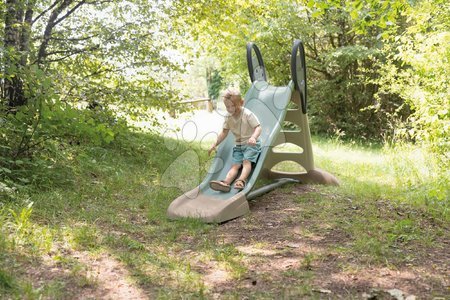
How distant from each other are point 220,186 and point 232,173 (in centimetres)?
31

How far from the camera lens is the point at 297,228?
13.1ft

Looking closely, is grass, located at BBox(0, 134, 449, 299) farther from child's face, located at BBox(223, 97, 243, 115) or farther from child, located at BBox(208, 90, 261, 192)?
child's face, located at BBox(223, 97, 243, 115)

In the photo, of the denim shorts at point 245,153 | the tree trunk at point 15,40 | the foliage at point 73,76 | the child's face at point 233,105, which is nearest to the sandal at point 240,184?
the denim shorts at point 245,153

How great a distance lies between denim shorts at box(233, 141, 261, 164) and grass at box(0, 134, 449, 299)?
613 mm

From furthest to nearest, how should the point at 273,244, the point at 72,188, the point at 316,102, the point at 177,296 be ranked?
1. the point at 316,102
2. the point at 72,188
3. the point at 273,244
4. the point at 177,296

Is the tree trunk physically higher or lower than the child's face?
higher

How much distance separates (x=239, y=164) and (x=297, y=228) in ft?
4.26

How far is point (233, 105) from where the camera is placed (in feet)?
17.0

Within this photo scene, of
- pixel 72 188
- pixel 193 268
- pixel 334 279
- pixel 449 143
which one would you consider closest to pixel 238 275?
pixel 193 268

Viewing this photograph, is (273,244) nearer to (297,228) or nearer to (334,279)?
(297,228)

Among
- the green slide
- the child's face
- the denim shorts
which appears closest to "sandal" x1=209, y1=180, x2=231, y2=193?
the green slide

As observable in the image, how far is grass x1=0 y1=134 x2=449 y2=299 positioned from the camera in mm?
2834

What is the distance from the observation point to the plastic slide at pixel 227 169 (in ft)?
14.1

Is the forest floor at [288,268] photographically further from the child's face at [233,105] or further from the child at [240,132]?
the child's face at [233,105]
